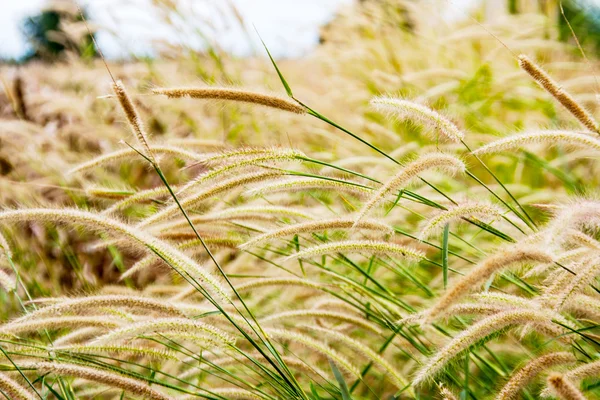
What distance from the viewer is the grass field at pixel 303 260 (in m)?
1.09

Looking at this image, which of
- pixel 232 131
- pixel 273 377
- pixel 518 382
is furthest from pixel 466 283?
pixel 232 131

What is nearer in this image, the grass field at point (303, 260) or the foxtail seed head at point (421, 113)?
the grass field at point (303, 260)

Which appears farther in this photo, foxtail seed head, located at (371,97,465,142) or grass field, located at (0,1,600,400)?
foxtail seed head, located at (371,97,465,142)

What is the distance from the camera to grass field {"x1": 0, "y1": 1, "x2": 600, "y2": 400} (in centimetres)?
109

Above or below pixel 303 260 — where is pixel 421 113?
above

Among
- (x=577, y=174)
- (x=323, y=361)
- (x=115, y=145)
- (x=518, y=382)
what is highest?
(x=518, y=382)

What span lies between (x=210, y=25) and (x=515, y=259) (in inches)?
112

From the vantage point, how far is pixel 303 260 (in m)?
1.75

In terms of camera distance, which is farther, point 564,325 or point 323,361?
point 323,361

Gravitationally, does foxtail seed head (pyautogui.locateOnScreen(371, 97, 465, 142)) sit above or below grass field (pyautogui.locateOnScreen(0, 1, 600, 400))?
above

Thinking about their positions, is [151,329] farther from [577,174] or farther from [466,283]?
[577,174]

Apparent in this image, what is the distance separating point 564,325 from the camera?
103 cm

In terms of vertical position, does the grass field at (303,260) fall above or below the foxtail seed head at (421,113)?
below

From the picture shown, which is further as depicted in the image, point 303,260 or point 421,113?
point 303,260
